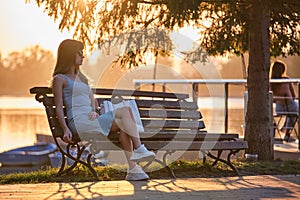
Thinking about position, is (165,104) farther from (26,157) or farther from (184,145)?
(26,157)

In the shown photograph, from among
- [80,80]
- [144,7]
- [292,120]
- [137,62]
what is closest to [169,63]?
[137,62]

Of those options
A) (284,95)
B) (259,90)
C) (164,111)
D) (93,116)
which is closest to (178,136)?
(164,111)

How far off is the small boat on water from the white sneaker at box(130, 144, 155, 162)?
61.5ft

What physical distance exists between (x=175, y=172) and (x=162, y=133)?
448 millimetres

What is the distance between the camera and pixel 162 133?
7070 millimetres

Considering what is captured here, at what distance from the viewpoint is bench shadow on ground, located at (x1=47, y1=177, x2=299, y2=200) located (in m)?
5.59

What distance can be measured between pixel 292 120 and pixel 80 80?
21.0 ft

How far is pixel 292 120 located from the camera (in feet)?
41.2

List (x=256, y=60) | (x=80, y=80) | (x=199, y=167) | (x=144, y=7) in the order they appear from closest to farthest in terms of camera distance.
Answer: (x=80, y=80) < (x=199, y=167) < (x=256, y=60) < (x=144, y=7)

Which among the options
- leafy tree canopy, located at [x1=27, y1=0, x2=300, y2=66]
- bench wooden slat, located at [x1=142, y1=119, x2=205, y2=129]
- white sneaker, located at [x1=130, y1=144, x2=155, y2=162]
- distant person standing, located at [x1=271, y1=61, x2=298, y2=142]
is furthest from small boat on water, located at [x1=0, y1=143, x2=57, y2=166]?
white sneaker, located at [x1=130, y1=144, x2=155, y2=162]

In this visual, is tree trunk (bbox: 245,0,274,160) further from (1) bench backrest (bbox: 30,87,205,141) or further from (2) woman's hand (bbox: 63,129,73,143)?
(2) woman's hand (bbox: 63,129,73,143)

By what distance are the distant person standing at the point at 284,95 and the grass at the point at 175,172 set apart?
4.15 meters

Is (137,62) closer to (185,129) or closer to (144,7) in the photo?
(144,7)

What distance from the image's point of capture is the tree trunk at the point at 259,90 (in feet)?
29.3
